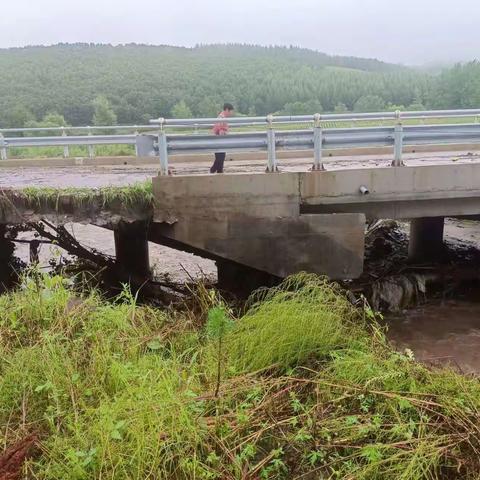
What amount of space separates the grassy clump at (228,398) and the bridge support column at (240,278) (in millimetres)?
3743

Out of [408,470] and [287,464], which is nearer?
[408,470]

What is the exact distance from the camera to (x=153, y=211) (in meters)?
8.25

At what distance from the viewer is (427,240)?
1312 cm

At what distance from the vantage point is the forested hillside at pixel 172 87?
61219mm

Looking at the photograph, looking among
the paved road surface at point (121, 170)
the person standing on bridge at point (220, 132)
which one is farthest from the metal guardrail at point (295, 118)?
the paved road surface at point (121, 170)

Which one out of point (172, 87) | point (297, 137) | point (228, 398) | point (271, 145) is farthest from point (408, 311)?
point (172, 87)

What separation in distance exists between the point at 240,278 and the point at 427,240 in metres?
5.80

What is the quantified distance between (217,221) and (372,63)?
141 m

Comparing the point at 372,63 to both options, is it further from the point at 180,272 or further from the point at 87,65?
the point at 180,272

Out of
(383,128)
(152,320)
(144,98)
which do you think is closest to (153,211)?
(152,320)

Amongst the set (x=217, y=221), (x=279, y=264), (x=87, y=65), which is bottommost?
(x=279, y=264)

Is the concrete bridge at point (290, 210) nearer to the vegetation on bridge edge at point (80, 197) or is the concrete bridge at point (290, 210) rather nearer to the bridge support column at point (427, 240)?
the vegetation on bridge edge at point (80, 197)

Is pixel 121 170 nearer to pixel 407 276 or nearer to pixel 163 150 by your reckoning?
pixel 163 150

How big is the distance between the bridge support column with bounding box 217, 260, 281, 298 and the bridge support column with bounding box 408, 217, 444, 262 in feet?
17.2
